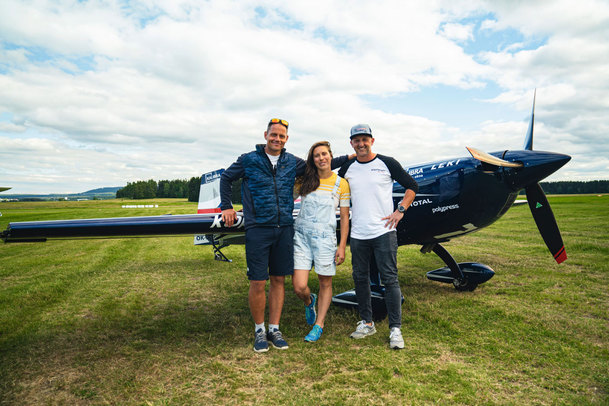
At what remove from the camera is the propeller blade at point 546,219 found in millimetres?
4953

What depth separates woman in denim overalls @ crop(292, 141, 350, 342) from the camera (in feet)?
12.1

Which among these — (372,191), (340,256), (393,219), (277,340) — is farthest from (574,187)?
(277,340)

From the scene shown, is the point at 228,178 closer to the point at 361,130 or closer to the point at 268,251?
the point at 268,251

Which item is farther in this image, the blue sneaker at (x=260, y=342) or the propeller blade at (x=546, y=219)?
the propeller blade at (x=546, y=219)

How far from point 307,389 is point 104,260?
974 cm

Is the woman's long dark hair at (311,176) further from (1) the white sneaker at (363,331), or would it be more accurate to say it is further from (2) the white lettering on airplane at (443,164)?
(2) the white lettering on airplane at (443,164)

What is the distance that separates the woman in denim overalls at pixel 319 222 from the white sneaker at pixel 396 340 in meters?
0.79

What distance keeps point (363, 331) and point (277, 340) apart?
3.34ft

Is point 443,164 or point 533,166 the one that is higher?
point 443,164

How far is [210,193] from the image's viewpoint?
7836mm

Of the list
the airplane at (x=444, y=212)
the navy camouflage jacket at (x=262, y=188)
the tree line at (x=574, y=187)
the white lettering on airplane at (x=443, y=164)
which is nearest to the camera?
the navy camouflage jacket at (x=262, y=188)

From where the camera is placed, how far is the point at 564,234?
42.1 feet

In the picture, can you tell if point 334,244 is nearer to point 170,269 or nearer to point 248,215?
point 248,215

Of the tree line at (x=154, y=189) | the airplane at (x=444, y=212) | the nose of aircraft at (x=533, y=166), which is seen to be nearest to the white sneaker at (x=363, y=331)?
the airplane at (x=444, y=212)
